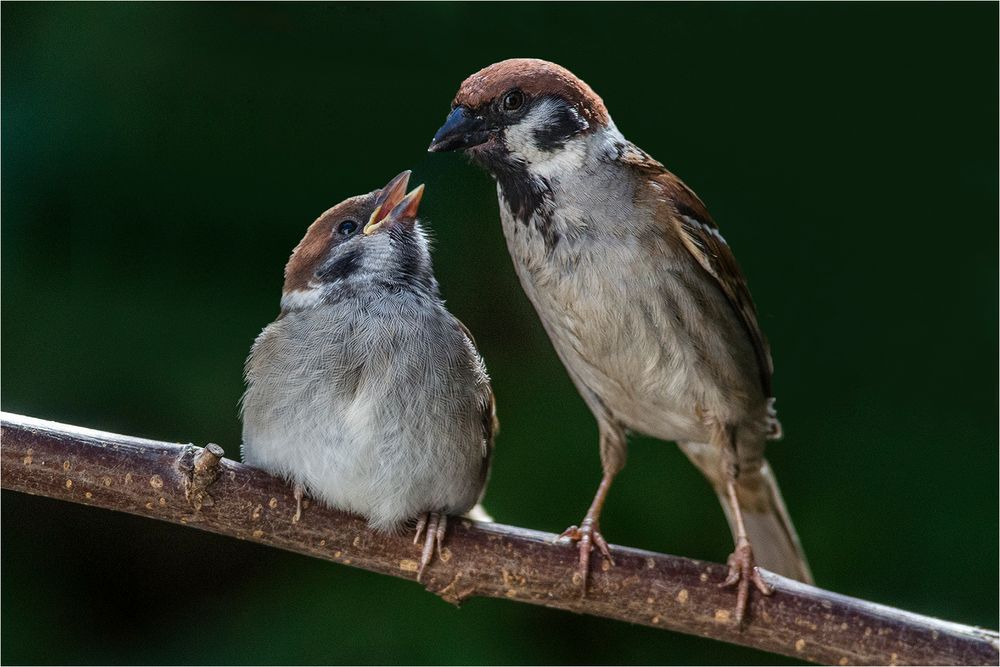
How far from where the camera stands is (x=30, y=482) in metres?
1.96

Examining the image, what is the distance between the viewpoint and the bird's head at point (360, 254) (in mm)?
1976

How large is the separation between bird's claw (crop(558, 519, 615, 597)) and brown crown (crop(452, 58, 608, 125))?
30.7 inches

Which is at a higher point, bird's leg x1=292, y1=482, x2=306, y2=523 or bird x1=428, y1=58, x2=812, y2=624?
bird x1=428, y1=58, x2=812, y2=624

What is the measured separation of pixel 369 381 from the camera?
199 cm

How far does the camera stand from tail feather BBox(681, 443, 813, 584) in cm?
256

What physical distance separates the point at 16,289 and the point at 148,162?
451 millimetres

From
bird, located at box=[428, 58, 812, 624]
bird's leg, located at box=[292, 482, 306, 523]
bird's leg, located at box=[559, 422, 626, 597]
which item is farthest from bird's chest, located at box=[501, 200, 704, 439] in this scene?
bird's leg, located at box=[292, 482, 306, 523]

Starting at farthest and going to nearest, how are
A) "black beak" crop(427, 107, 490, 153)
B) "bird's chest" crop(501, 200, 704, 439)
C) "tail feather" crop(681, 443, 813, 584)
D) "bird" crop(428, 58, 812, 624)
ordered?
"tail feather" crop(681, 443, 813, 584), "bird's chest" crop(501, 200, 704, 439), "bird" crop(428, 58, 812, 624), "black beak" crop(427, 107, 490, 153)

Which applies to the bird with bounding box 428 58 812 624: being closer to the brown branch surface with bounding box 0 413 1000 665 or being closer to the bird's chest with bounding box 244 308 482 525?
the brown branch surface with bounding box 0 413 1000 665

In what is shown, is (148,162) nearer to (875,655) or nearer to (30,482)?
(30,482)

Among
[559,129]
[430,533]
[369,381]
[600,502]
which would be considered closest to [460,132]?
[559,129]

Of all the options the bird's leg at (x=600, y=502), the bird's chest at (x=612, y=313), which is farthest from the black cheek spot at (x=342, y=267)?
the bird's leg at (x=600, y=502)

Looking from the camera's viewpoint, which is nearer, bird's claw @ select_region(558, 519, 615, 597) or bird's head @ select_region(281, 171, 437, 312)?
bird's head @ select_region(281, 171, 437, 312)

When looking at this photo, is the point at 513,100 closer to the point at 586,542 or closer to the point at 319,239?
the point at 319,239
